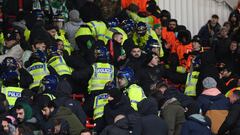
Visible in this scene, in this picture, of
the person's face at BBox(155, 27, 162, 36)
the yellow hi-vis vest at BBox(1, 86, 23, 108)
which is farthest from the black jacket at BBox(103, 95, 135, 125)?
the person's face at BBox(155, 27, 162, 36)

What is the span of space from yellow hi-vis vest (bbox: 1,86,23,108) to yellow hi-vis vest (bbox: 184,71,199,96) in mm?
4271

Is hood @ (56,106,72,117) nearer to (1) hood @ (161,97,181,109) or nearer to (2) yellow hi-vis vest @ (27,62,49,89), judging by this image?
(1) hood @ (161,97,181,109)

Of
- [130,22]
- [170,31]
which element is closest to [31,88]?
[130,22]

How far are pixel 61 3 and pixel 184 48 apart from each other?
3.28 metres

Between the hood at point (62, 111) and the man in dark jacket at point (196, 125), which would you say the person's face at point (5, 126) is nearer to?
the hood at point (62, 111)

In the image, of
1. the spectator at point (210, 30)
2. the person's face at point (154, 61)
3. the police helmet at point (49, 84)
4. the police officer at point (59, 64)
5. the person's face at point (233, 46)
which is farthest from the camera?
the spectator at point (210, 30)

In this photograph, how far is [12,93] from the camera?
21.8m

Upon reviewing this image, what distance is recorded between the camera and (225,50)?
26.9m

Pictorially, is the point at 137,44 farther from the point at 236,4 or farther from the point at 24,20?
the point at 236,4

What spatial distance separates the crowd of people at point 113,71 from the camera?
20609 mm

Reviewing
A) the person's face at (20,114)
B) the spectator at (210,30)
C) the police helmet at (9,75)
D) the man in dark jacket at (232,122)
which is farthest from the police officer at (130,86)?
the spectator at (210,30)

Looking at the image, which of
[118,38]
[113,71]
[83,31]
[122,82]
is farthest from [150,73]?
[83,31]

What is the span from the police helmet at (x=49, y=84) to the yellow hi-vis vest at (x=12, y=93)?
531mm

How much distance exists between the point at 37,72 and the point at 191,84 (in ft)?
11.6
